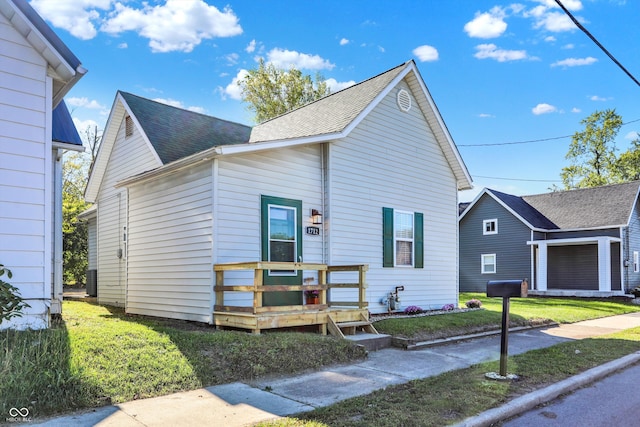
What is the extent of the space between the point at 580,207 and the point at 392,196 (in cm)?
1905

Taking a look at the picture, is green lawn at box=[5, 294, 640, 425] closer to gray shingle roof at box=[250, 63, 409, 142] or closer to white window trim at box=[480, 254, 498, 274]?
gray shingle roof at box=[250, 63, 409, 142]

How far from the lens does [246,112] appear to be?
33531 millimetres

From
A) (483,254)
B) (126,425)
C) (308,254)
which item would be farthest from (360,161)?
(483,254)

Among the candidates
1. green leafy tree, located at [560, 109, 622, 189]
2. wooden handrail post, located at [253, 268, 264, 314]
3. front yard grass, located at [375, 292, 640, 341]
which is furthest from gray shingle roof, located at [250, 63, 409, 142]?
green leafy tree, located at [560, 109, 622, 189]

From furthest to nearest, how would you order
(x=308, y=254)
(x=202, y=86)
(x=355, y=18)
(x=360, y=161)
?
(x=202, y=86), (x=355, y=18), (x=360, y=161), (x=308, y=254)

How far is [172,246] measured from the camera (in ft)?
30.8

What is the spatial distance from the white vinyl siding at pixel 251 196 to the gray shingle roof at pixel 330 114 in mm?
919

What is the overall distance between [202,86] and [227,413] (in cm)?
2009

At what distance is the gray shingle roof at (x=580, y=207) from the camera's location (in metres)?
23.8

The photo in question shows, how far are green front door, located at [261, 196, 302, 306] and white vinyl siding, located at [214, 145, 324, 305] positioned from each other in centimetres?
14

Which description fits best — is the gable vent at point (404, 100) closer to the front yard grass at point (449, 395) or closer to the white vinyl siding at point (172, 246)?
the white vinyl siding at point (172, 246)

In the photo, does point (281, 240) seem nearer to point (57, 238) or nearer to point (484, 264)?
point (57, 238)

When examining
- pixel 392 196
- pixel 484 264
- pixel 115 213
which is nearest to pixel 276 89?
pixel 484 264

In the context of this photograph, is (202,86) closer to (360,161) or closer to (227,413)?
(360,161)
